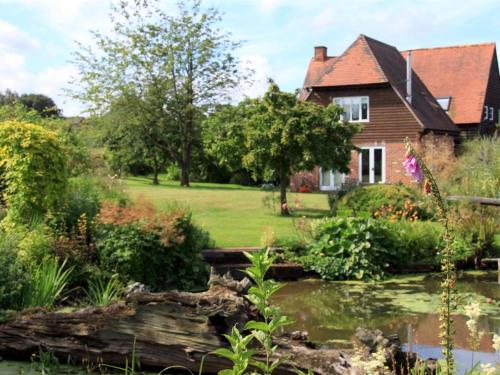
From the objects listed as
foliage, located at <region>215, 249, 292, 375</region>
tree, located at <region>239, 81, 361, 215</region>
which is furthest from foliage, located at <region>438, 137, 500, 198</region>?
foliage, located at <region>215, 249, 292, 375</region>

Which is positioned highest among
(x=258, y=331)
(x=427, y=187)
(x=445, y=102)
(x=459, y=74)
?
(x=459, y=74)

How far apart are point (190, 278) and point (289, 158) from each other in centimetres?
850

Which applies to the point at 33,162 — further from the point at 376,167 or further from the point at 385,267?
the point at 376,167

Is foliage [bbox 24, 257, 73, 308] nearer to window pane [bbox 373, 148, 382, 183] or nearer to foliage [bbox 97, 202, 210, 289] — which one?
foliage [bbox 97, 202, 210, 289]

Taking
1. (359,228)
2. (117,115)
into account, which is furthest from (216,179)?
(359,228)

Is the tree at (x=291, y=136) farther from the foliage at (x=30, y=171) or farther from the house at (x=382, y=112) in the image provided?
the house at (x=382, y=112)

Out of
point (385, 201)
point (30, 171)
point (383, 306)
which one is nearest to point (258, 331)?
point (383, 306)

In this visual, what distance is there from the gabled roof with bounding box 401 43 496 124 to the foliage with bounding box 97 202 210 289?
29.3 meters

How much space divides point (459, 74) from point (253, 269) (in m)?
38.6

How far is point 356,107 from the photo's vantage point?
32531 millimetres

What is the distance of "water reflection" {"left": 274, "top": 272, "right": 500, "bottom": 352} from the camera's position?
8219mm

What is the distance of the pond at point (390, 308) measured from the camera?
25.7 feet

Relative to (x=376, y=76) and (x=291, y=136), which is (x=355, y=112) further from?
(x=291, y=136)

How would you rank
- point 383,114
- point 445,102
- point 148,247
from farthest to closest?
point 445,102 → point 383,114 → point 148,247
